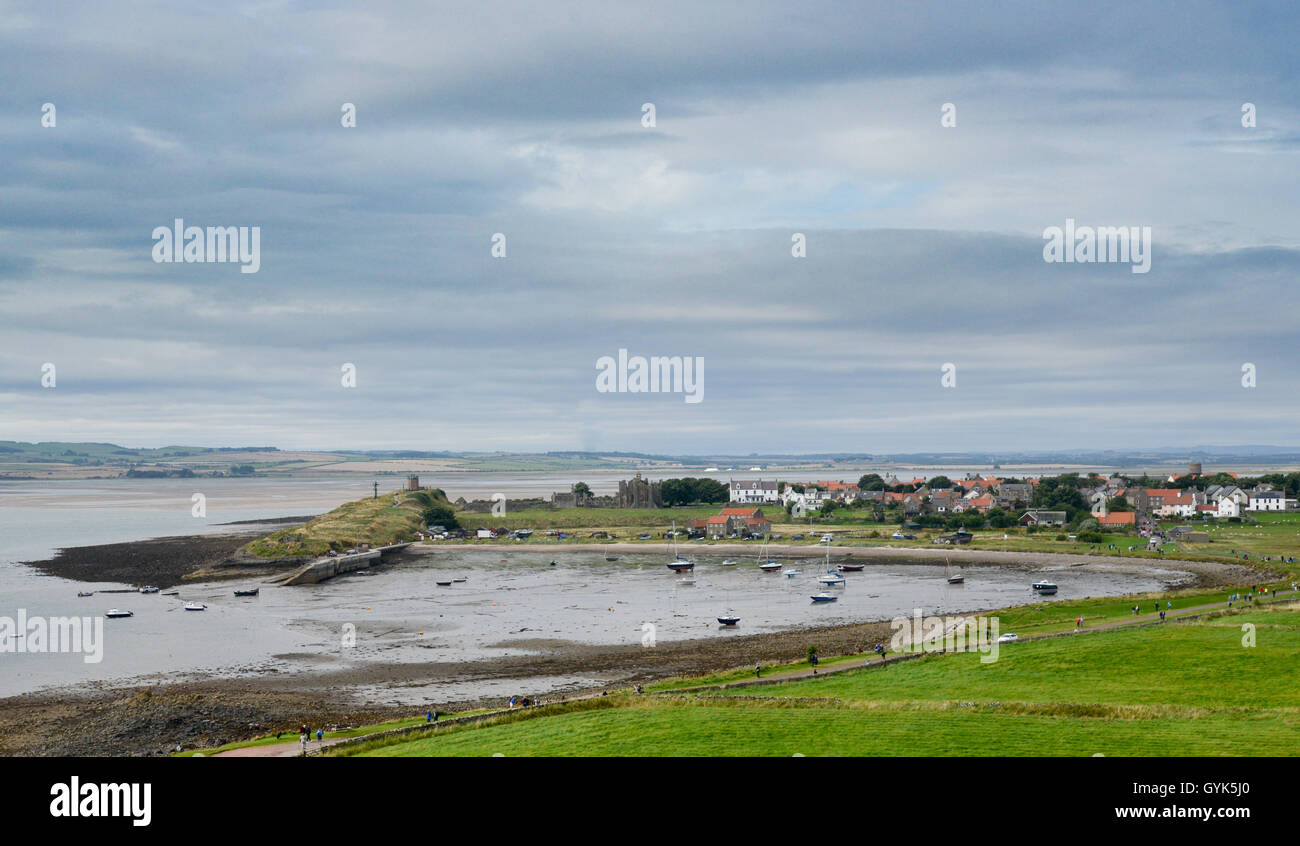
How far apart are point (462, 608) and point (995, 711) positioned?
5901 cm

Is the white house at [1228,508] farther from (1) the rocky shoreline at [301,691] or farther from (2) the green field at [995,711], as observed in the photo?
(2) the green field at [995,711]

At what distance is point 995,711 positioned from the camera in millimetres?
28047

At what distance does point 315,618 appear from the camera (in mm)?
75562

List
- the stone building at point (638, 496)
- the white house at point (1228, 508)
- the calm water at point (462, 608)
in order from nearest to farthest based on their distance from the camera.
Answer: the calm water at point (462, 608) → the white house at point (1228, 508) → the stone building at point (638, 496)

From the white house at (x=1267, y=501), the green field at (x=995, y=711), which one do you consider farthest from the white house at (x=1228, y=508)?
the green field at (x=995, y=711)

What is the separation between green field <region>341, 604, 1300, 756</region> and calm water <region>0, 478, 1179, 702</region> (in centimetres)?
1868

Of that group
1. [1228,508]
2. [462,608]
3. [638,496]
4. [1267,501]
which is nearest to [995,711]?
[462,608]

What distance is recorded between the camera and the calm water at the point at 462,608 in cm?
5794

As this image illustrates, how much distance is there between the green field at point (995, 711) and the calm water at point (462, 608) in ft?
61.3

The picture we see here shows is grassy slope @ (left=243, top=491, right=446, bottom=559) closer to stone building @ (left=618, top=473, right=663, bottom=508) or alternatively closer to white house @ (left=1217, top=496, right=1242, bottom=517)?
stone building @ (left=618, top=473, right=663, bottom=508)

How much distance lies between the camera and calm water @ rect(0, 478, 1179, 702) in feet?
190
